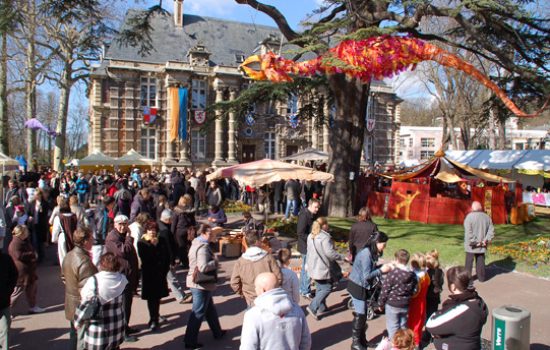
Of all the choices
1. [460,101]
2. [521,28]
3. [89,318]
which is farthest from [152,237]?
[460,101]

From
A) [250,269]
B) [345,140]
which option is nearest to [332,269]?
[250,269]

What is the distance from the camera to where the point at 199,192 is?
58.7ft

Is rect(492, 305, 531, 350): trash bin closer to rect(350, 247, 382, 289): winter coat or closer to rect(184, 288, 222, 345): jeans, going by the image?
rect(350, 247, 382, 289): winter coat

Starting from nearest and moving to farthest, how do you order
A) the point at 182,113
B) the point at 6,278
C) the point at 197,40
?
the point at 6,278, the point at 182,113, the point at 197,40

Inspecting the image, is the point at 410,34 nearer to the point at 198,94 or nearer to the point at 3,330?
the point at 3,330

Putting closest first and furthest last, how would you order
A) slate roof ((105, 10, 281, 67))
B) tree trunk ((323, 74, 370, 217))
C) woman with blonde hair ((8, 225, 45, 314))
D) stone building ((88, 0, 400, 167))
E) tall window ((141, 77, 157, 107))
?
woman with blonde hair ((8, 225, 45, 314))
tree trunk ((323, 74, 370, 217))
stone building ((88, 0, 400, 167))
tall window ((141, 77, 157, 107))
slate roof ((105, 10, 281, 67))

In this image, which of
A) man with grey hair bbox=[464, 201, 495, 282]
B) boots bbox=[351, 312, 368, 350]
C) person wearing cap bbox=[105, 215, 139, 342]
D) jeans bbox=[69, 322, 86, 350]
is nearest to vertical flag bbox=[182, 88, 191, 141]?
man with grey hair bbox=[464, 201, 495, 282]

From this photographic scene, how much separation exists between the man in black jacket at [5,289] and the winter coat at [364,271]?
3.93 m

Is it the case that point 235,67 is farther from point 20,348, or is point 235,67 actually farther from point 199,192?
point 20,348

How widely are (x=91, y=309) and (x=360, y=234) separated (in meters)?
4.46

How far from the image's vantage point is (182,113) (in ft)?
105

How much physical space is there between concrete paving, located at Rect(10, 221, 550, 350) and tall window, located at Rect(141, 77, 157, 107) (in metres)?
25.7

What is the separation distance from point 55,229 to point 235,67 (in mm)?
28714

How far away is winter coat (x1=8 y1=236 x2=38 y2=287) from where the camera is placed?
6270 mm
